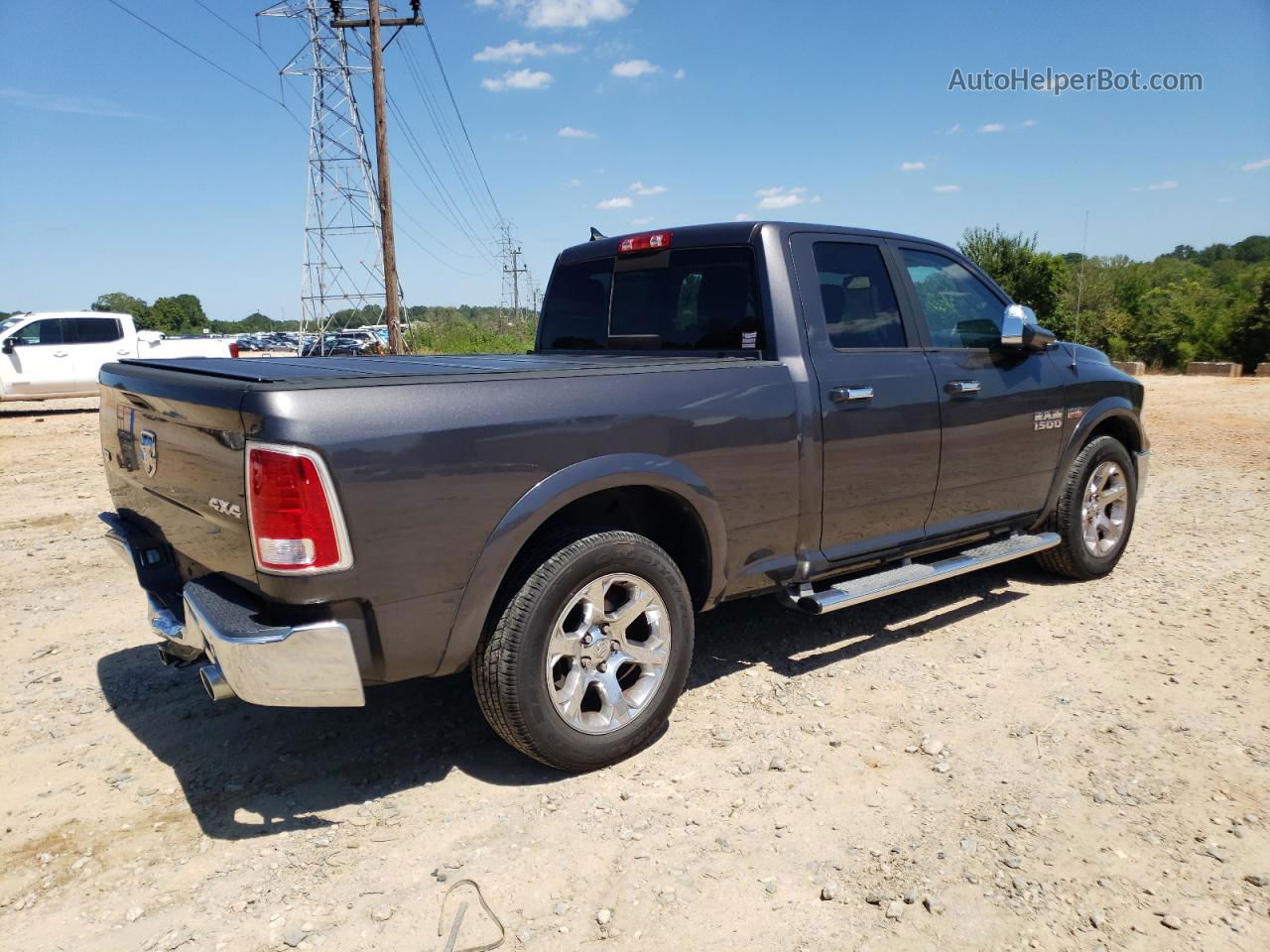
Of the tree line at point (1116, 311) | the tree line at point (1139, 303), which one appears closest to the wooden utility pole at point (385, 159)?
the tree line at point (1116, 311)

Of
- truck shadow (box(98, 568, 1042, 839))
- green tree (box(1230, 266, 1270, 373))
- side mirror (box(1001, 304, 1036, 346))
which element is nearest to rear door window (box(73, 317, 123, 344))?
truck shadow (box(98, 568, 1042, 839))

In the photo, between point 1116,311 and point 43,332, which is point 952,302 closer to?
point 43,332

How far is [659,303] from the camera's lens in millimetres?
4176

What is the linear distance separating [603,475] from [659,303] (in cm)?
151

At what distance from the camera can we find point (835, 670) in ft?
13.0

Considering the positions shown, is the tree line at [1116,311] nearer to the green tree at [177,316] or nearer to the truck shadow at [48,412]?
the truck shadow at [48,412]

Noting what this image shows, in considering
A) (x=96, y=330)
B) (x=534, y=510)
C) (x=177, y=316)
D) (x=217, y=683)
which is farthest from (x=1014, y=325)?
(x=177, y=316)

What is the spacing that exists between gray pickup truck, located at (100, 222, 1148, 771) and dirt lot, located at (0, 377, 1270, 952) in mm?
402

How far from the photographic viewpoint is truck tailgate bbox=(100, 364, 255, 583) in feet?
8.11

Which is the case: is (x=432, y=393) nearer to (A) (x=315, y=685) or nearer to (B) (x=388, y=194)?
(A) (x=315, y=685)

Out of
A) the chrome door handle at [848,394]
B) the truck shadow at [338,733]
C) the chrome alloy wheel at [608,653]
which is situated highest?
the chrome door handle at [848,394]

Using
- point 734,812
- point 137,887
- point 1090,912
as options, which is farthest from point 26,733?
point 1090,912

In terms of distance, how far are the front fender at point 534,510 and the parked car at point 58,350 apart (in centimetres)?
1533

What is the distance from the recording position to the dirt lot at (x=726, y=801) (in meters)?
2.33
